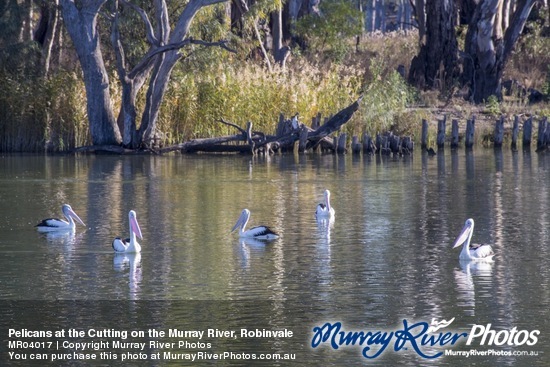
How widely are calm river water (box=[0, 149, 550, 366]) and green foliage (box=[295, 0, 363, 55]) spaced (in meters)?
22.4

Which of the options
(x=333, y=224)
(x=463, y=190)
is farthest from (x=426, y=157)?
(x=333, y=224)

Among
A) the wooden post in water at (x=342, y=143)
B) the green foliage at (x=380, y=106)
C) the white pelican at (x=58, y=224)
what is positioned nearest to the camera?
the white pelican at (x=58, y=224)

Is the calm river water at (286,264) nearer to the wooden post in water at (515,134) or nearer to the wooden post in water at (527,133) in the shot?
the wooden post in water at (515,134)

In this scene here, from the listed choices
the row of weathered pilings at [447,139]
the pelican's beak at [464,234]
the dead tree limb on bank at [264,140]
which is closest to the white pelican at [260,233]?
the pelican's beak at [464,234]

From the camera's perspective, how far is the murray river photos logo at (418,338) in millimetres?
10383

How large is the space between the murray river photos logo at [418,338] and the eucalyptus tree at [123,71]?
2152cm

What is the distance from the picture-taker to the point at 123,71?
31.7 m

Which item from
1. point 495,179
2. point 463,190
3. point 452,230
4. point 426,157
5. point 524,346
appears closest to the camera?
point 524,346

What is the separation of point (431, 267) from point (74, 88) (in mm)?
21811

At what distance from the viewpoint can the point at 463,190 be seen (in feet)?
73.5

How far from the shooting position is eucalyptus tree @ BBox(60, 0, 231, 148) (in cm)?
3178

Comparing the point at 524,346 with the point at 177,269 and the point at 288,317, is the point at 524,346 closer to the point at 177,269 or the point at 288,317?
the point at 288,317

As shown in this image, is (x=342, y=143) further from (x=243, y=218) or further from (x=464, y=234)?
(x=464, y=234)

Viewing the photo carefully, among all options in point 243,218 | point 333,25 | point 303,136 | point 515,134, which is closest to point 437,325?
point 243,218
